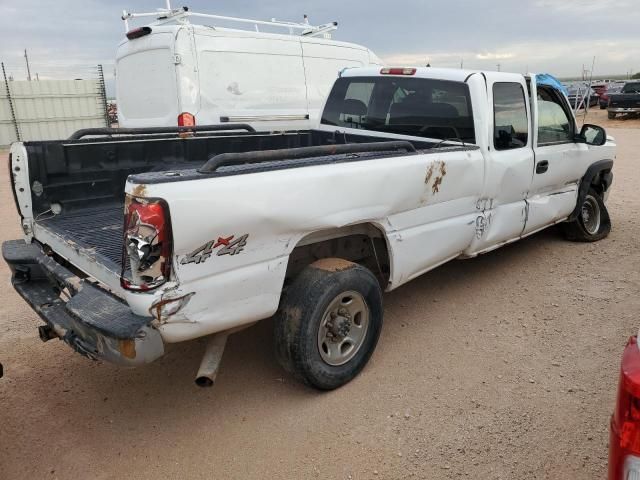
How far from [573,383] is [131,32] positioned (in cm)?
672

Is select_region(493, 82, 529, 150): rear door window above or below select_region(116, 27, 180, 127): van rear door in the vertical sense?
below

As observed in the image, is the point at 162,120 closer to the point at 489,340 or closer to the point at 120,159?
the point at 120,159

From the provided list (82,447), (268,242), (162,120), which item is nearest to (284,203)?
(268,242)

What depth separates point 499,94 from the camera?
14.4 ft

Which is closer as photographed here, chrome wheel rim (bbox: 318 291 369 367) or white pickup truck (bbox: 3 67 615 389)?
white pickup truck (bbox: 3 67 615 389)

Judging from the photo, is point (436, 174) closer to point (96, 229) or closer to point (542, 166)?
point (542, 166)

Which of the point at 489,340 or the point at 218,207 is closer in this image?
the point at 218,207

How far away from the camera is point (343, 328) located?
330 cm

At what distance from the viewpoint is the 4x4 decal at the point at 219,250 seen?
2428mm

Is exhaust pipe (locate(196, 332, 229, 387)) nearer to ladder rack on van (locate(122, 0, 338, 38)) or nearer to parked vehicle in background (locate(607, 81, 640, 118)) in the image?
ladder rack on van (locate(122, 0, 338, 38))

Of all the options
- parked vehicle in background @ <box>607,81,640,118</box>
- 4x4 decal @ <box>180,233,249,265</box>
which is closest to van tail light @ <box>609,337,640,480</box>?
4x4 decal @ <box>180,233,249,265</box>

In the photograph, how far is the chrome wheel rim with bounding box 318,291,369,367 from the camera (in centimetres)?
323

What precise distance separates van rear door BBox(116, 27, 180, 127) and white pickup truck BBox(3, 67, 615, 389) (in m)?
2.10

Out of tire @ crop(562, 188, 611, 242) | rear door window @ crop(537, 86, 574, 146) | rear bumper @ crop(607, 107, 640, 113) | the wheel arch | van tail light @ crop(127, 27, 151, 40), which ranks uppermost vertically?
van tail light @ crop(127, 27, 151, 40)
